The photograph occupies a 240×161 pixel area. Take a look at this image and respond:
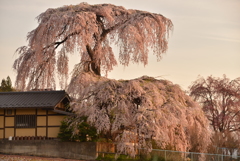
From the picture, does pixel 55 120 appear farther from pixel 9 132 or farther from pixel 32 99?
pixel 9 132

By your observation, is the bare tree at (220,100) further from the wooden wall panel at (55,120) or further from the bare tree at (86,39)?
the wooden wall panel at (55,120)

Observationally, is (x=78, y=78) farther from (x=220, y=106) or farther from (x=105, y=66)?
(x=220, y=106)

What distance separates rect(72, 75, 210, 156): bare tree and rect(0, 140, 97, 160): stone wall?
133cm

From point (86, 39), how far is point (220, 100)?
54.1 feet

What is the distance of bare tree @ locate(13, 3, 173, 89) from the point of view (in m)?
25.1

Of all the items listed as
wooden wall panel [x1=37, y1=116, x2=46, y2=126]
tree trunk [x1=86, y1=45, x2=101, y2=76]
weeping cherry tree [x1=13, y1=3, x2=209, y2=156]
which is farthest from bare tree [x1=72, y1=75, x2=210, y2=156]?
tree trunk [x1=86, y1=45, x2=101, y2=76]

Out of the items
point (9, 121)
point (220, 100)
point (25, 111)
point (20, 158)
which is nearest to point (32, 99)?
point (25, 111)

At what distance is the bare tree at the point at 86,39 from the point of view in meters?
25.1

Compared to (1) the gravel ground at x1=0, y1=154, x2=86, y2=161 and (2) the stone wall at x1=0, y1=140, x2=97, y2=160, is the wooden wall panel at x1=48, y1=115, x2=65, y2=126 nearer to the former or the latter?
(2) the stone wall at x1=0, y1=140, x2=97, y2=160

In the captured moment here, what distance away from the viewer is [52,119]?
81.7 ft

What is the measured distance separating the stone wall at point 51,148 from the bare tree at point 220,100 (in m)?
15.8

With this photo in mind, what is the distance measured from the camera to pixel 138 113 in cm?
2166

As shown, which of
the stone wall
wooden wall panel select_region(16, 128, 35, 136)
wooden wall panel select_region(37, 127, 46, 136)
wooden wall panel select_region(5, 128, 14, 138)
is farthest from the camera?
wooden wall panel select_region(5, 128, 14, 138)

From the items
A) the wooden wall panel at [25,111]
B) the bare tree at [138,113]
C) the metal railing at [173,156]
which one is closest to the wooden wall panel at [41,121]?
the wooden wall panel at [25,111]
